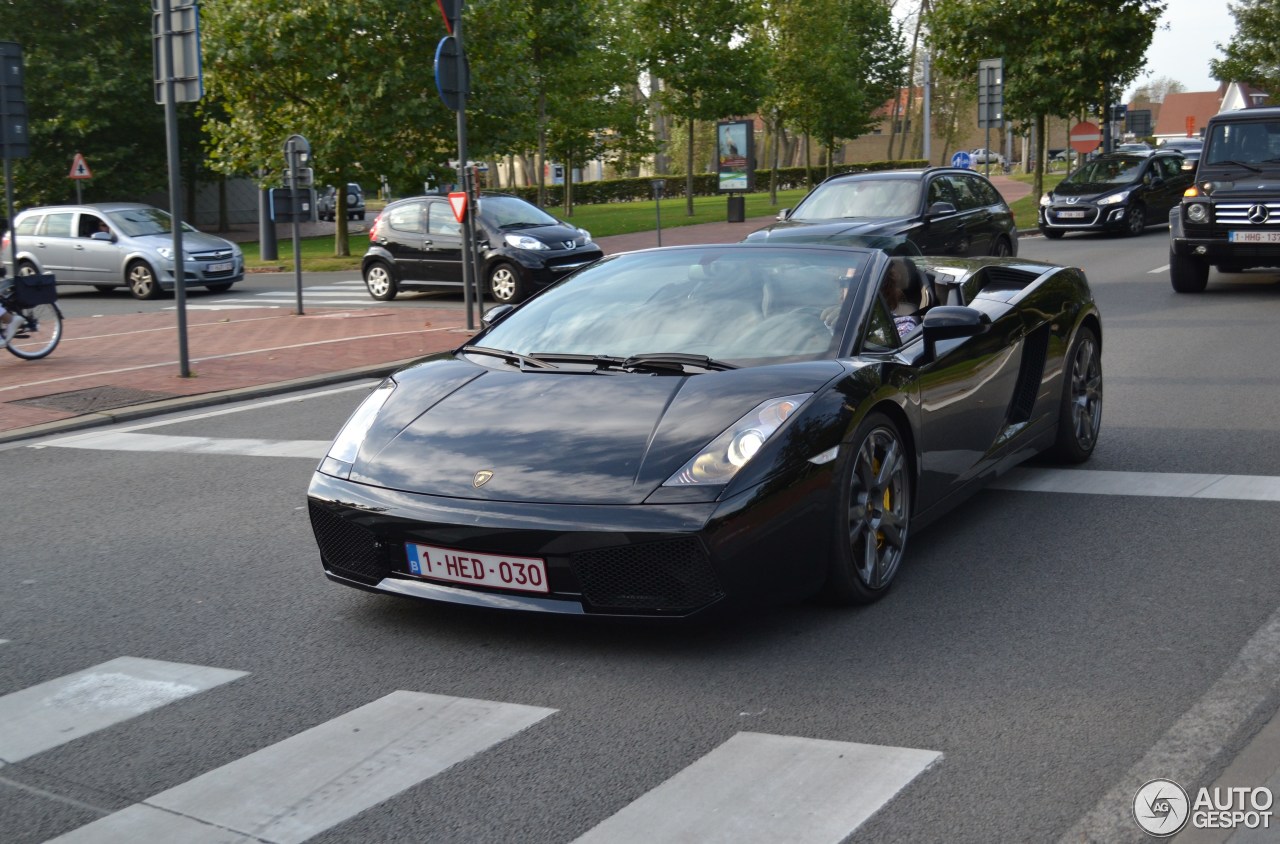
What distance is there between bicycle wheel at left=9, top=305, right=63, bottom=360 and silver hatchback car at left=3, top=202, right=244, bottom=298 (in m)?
9.41

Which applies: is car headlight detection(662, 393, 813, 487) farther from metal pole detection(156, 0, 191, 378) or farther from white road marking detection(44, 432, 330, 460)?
metal pole detection(156, 0, 191, 378)

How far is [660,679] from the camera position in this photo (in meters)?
4.52

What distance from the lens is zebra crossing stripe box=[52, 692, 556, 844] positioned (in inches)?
137

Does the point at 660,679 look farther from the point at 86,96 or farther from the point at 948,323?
the point at 86,96

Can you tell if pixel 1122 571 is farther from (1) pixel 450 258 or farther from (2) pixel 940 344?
(1) pixel 450 258

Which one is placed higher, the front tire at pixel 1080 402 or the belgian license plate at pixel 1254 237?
the belgian license plate at pixel 1254 237

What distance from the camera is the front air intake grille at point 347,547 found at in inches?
196

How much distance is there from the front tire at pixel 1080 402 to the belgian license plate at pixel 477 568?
12.3ft

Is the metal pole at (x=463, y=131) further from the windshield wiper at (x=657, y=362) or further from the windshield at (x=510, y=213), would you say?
the windshield wiper at (x=657, y=362)

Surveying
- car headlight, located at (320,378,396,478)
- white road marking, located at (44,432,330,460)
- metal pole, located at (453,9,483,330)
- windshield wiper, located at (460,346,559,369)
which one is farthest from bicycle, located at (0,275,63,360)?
car headlight, located at (320,378,396,478)

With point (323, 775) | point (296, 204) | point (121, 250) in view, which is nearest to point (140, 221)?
point (121, 250)

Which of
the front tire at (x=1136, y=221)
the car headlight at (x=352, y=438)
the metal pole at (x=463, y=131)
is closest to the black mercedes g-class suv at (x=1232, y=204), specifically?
the metal pole at (x=463, y=131)

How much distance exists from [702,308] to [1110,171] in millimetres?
26907

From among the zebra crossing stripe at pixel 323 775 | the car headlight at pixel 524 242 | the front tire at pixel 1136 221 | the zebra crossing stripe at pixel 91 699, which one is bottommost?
the zebra crossing stripe at pixel 91 699
